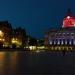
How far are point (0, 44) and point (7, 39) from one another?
36.4 m

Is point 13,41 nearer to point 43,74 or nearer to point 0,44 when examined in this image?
point 0,44

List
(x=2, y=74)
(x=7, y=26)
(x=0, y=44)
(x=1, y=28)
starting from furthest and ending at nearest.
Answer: (x=7, y=26)
(x=1, y=28)
(x=0, y=44)
(x=2, y=74)

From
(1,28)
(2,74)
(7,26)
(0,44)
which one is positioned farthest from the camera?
(7,26)

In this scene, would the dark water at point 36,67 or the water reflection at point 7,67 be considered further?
the dark water at point 36,67

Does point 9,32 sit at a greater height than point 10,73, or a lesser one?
greater

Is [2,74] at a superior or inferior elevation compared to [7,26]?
inferior

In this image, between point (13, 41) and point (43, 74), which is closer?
point (43, 74)

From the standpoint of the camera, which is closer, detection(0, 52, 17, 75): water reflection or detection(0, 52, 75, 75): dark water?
detection(0, 52, 17, 75): water reflection

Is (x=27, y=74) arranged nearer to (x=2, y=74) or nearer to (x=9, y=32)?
(x=2, y=74)

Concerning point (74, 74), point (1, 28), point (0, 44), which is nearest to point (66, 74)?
point (74, 74)

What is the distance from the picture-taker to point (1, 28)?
17200 cm

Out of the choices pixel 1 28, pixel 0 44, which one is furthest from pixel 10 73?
pixel 1 28

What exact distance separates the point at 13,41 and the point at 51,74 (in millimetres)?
161287

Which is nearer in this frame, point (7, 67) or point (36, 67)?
point (7, 67)
